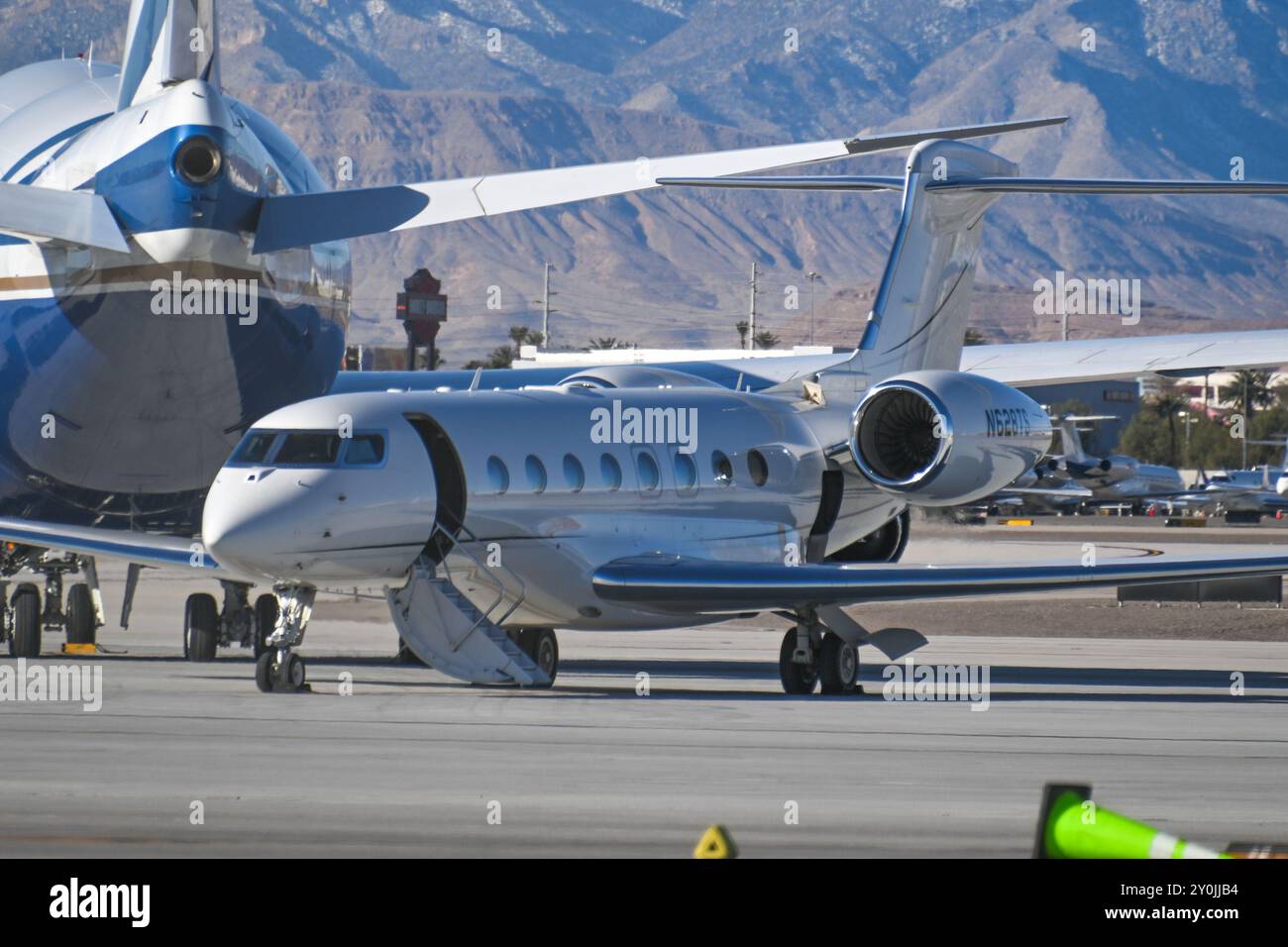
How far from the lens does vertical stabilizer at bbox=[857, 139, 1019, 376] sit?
25.9 metres

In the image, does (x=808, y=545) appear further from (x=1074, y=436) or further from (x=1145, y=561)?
(x=1074, y=436)

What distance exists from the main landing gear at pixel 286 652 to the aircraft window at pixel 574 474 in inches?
136

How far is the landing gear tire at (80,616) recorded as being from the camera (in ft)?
83.3

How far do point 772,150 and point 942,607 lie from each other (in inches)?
755

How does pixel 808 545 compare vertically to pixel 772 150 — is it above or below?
below

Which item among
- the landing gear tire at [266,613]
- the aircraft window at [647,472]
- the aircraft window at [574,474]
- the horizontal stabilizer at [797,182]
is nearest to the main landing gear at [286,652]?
the aircraft window at [574,474]

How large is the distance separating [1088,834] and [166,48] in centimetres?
1760

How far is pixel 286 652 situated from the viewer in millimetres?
18297

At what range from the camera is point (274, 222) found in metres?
20.7

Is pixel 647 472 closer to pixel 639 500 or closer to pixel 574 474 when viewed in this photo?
pixel 639 500
